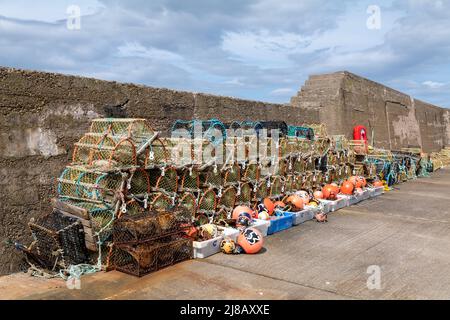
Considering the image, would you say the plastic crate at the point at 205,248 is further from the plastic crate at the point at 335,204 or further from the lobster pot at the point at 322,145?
the lobster pot at the point at 322,145

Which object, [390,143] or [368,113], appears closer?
[368,113]

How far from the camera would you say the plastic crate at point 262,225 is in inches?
291

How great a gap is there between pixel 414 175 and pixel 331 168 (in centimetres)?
806

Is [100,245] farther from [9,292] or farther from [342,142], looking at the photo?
[342,142]

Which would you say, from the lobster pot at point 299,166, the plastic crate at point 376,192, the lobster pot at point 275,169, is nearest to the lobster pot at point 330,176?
the lobster pot at point 299,166

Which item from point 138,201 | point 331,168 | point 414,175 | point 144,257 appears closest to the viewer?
point 144,257

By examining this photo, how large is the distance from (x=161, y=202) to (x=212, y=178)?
1.40 m

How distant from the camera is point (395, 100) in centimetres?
2467

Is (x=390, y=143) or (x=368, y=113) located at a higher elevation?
(x=368, y=113)

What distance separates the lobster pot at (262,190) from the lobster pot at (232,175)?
0.69m

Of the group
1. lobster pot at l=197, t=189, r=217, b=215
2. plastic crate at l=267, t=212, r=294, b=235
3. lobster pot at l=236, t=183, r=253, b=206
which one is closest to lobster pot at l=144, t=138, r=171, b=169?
lobster pot at l=197, t=189, r=217, b=215

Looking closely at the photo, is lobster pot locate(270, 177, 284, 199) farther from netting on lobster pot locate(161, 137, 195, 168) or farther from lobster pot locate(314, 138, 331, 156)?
netting on lobster pot locate(161, 137, 195, 168)

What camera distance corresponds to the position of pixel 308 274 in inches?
218

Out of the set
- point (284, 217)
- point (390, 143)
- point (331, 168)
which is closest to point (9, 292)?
point (284, 217)
